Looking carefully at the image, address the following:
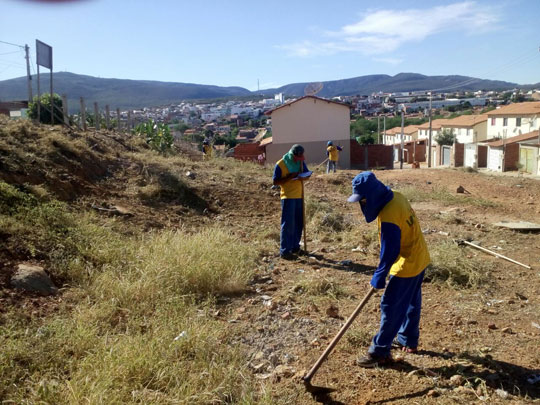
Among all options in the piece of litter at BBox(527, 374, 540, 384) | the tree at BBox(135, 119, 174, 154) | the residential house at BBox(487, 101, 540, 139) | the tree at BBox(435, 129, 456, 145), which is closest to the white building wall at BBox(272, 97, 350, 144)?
the tree at BBox(135, 119, 174, 154)

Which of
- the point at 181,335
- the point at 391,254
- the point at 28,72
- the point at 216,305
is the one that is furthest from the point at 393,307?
the point at 28,72

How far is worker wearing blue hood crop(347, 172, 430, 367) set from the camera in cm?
305

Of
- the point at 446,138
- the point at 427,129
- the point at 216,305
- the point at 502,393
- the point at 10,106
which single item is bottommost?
the point at 502,393

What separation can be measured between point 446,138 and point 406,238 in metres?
49.3

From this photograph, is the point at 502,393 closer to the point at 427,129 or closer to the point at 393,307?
the point at 393,307

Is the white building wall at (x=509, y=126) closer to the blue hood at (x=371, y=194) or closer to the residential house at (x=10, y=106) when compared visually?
the residential house at (x=10, y=106)

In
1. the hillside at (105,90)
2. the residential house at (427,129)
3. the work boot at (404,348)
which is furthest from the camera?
the hillside at (105,90)

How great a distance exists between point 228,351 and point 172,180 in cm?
591

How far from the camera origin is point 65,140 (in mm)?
8531

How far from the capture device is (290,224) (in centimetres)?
577

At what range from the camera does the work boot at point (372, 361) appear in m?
3.23

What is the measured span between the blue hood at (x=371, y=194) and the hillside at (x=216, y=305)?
3.80 feet

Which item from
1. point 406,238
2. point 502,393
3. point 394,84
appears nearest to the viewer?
point 502,393

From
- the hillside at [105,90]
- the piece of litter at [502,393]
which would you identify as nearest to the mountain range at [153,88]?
the hillside at [105,90]
